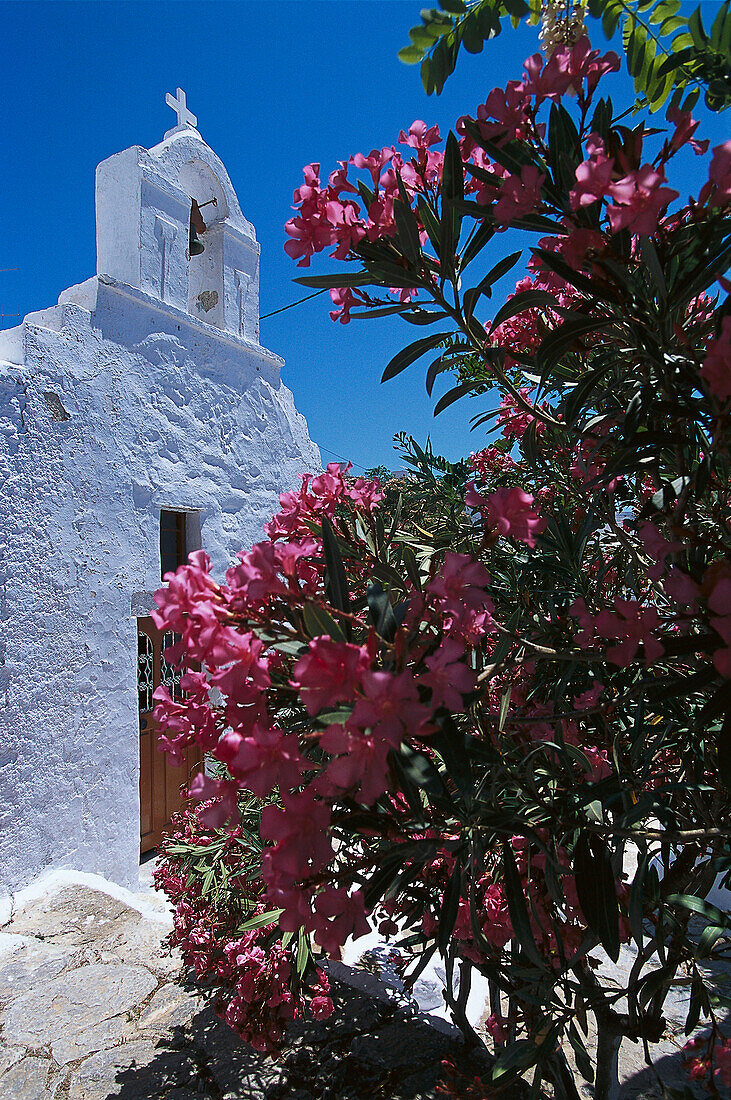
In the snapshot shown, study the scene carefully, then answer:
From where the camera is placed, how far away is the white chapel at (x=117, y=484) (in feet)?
11.6

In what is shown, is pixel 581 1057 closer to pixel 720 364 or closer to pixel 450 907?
pixel 450 907

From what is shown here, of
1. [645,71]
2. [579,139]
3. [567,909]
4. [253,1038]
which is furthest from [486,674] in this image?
[253,1038]

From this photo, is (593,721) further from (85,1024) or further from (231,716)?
(85,1024)

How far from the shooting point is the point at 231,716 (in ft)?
2.47

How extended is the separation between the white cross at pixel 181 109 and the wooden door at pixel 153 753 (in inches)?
149

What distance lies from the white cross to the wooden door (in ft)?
12.4

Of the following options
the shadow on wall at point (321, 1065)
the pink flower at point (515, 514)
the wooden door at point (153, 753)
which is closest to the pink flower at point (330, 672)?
the pink flower at point (515, 514)

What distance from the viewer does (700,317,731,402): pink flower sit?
744 mm

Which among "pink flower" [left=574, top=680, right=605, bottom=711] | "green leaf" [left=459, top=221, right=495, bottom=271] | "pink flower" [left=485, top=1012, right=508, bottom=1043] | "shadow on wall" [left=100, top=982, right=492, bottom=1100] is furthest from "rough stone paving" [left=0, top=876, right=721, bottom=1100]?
"green leaf" [left=459, top=221, right=495, bottom=271]

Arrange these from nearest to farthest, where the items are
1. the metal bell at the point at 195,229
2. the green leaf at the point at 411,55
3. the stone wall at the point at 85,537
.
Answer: the green leaf at the point at 411,55, the stone wall at the point at 85,537, the metal bell at the point at 195,229

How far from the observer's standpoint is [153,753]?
4566mm

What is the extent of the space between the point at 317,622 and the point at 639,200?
2.07 ft

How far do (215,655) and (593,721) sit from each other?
1.06 metres

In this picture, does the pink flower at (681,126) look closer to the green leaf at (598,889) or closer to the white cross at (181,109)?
the green leaf at (598,889)
